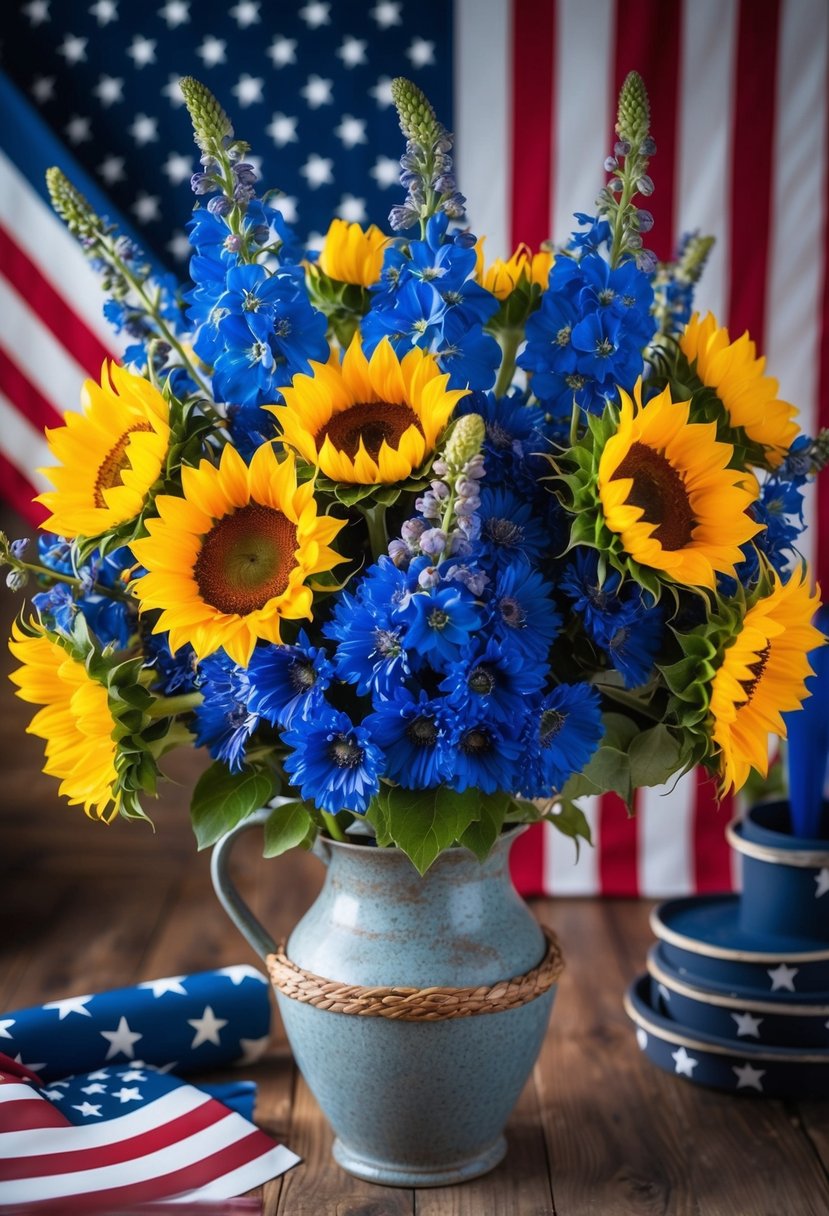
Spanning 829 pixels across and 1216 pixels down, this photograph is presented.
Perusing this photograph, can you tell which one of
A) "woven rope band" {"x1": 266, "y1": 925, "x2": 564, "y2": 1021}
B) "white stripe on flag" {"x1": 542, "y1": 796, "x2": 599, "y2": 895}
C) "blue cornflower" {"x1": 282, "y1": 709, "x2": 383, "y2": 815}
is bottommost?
"white stripe on flag" {"x1": 542, "y1": 796, "x2": 599, "y2": 895}

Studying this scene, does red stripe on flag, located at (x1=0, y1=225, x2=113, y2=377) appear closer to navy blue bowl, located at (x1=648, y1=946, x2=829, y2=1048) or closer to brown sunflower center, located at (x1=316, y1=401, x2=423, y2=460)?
brown sunflower center, located at (x1=316, y1=401, x2=423, y2=460)

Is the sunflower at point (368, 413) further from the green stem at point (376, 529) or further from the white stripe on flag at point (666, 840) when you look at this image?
the white stripe on flag at point (666, 840)

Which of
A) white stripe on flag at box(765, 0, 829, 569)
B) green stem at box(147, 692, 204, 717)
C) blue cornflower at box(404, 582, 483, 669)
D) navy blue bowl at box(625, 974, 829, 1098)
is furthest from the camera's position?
white stripe on flag at box(765, 0, 829, 569)

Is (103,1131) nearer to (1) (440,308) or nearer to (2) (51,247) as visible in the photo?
(1) (440,308)

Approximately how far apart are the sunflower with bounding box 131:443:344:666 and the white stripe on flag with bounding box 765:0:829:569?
3.01 ft

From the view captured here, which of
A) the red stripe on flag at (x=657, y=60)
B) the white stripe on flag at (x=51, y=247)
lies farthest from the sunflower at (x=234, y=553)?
the red stripe on flag at (x=657, y=60)

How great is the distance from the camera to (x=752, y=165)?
145 cm

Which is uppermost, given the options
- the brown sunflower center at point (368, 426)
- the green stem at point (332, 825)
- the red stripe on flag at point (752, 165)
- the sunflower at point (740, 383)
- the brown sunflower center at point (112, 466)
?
the red stripe on flag at point (752, 165)

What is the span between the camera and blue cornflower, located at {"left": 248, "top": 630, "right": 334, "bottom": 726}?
69cm

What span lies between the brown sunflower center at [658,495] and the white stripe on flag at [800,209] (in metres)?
0.81

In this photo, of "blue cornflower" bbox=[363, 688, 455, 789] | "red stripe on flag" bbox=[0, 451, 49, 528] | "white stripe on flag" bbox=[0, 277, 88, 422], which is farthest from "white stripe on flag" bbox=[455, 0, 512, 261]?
"blue cornflower" bbox=[363, 688, 455, 789]

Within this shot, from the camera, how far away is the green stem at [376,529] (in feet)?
2.37

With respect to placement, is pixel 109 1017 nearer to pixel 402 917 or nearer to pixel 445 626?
pixel 402 917

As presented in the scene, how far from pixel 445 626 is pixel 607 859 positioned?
37.7 inches
